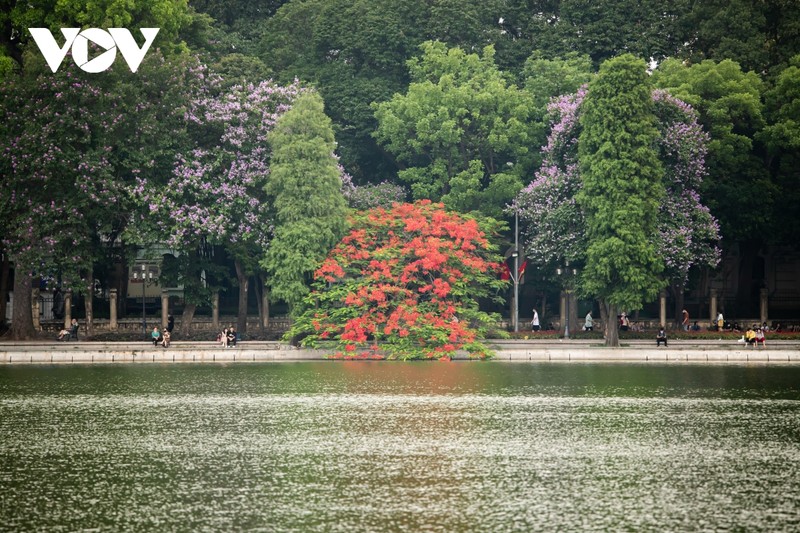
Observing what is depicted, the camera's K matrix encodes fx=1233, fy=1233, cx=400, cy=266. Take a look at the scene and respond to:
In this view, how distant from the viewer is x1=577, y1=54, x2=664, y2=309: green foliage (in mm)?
60062

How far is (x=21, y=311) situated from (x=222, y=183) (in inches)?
489

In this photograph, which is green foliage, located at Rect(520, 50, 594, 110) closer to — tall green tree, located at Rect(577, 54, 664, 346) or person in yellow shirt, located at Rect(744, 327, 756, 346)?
tall green tree, located at Rect(577, 54, 664, 346)

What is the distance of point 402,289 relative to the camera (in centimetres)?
5750

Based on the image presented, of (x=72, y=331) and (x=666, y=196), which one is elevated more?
(x=666, y=196)

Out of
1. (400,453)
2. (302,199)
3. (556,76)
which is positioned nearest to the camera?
(400,453)

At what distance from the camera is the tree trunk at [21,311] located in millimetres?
63938

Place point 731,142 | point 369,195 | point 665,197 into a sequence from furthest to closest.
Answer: point 369,195 < point 731,142 < point 665,197

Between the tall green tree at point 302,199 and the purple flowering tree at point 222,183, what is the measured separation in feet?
6.96

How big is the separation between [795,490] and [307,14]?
5937cm

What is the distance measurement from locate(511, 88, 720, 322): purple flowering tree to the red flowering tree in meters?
5.45

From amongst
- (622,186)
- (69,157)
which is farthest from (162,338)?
(622,186)

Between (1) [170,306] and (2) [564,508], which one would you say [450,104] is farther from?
(2) [564,508]

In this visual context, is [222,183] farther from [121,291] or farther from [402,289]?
[121,291]

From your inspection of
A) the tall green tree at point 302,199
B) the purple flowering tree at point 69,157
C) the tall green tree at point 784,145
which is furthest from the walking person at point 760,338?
the purple flowering tree at point 69,157
